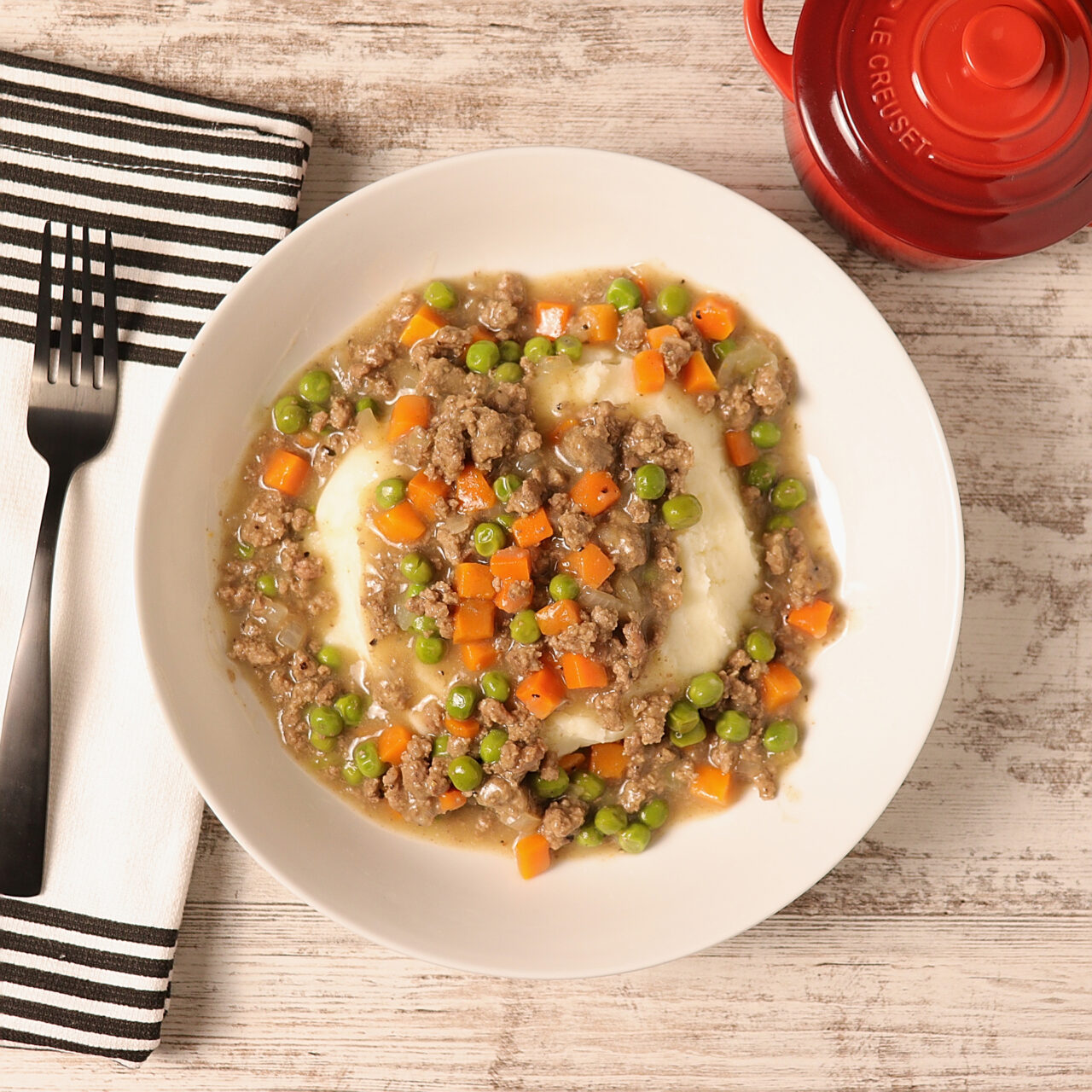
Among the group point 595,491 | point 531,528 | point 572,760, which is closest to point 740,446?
point 595,491

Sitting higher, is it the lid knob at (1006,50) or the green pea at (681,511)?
the lid knob at (1006,50)

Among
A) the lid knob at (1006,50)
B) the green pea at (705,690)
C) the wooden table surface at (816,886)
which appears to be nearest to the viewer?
the lid knob at (1006,50)

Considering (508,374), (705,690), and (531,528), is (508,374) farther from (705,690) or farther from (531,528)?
(705,690)

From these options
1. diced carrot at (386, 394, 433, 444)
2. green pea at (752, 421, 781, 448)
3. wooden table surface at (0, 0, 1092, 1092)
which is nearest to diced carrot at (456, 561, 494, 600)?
diced carrot at (386, 394, 433, 444)

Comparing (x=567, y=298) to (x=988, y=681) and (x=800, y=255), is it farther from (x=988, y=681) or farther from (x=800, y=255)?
(x=988, y=681)

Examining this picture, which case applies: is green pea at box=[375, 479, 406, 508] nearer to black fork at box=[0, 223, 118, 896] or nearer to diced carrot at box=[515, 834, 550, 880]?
black fork at box=[0, 223, 118, 896]

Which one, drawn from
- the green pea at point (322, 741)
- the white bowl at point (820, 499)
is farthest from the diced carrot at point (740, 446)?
the green pea at point (322, 741)

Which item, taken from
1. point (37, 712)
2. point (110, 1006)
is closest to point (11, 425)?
point (37, 712)

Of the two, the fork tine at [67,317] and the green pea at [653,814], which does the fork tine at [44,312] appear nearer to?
the fork tine at [67,317]
